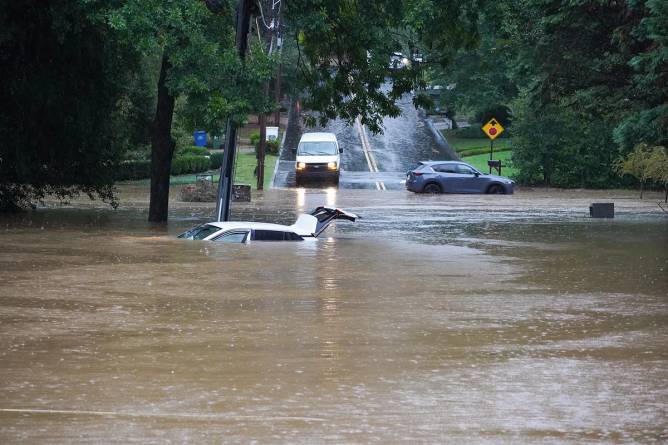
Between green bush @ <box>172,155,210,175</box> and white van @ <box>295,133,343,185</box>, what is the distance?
22.5 ft

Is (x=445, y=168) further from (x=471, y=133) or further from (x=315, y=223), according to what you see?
(x=471, y=133)

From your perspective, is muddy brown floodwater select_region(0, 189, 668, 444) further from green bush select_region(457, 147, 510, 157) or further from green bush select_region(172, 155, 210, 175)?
green bush select_region(457, 147, 510, 157)

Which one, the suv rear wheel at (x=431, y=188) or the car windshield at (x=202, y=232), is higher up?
the suv rear wheel at (x=431, y=188)

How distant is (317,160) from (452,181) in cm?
678

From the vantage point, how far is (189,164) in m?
66.6

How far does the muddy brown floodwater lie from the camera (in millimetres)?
11703

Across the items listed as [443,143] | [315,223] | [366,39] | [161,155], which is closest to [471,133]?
[443,143]

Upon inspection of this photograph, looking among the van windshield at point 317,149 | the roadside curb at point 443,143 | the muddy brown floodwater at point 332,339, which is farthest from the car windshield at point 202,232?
the roadside curb at point 443,143

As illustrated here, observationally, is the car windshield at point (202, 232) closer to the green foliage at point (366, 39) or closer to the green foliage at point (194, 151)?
the green foliage at point (366, 39)

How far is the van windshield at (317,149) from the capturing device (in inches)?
2376

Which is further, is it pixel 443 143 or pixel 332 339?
pixel 443 143

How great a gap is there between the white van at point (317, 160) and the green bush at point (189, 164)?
270 inches

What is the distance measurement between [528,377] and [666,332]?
14.7 ft

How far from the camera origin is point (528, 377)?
14023 mm
